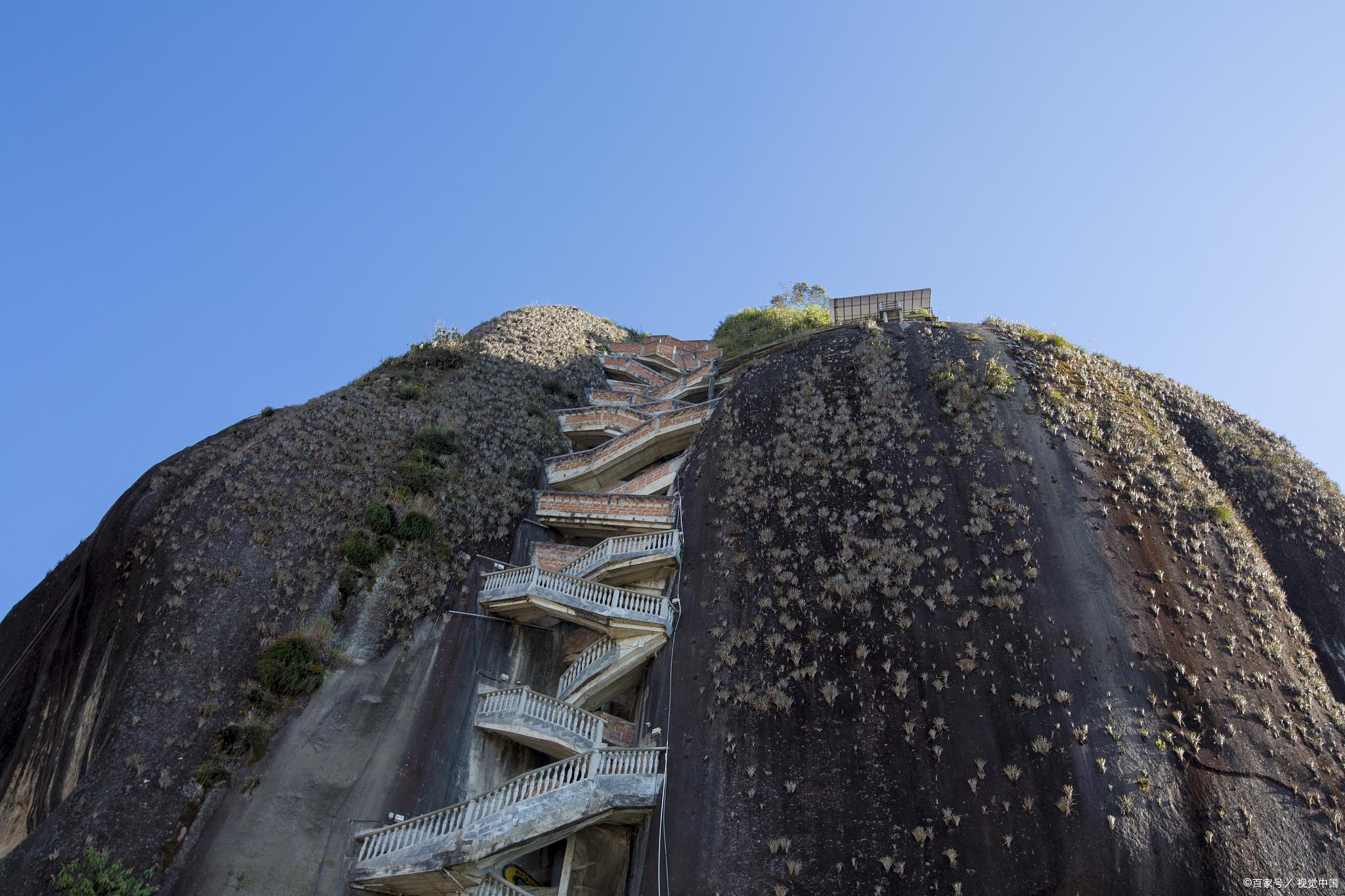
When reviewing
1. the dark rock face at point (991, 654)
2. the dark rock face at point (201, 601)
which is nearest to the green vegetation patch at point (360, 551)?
the dark rock face at point (201, 601)

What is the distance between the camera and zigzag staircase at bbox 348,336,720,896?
18.4 meters

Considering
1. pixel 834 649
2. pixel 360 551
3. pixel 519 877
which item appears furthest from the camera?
pixel 360 551

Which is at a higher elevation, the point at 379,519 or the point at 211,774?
the point at 379,519

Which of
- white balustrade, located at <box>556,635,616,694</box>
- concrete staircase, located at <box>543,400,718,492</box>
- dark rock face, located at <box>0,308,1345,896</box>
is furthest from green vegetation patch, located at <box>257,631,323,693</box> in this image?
concrete staircase, located at <box>543,400,718,492</box>

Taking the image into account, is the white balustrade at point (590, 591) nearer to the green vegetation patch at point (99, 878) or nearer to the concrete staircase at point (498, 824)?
the concrete staircase at point (498, 824)

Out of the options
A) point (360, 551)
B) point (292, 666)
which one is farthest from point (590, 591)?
point (292, 666)

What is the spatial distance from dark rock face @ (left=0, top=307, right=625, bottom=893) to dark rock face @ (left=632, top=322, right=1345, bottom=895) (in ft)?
25.1

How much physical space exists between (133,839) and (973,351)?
26113 millimetres

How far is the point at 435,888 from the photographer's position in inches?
742

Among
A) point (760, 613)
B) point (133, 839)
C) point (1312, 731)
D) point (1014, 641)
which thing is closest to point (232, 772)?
point (133, 839)

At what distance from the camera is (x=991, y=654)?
64.2 ft

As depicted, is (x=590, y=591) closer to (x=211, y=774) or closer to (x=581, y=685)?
(x=581, y=685)

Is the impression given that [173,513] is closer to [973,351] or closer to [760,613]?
[760,613]

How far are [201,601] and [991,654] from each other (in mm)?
19282
